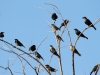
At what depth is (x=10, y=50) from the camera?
5293 mm

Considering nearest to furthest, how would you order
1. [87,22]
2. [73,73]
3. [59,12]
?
[73,73], [59,12], [87,22]

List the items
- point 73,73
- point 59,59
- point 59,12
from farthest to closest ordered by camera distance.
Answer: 1. point 59,12
2. point 59,59
3. point 73,73

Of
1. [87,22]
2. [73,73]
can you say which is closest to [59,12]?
[73,73]

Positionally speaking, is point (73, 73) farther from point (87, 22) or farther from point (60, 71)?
point (87, 22)

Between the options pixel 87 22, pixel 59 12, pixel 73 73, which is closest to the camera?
pixel 73 73

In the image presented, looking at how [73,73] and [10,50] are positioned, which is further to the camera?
[10,50]

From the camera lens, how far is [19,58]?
18.5 feet

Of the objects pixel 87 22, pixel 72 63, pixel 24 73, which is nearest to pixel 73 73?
pixel 72 63

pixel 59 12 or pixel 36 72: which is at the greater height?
pixel 59 12

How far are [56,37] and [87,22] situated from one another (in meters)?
3.13

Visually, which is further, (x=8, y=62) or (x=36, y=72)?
(x=8, y=62)

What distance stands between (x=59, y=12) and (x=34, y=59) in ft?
3.69

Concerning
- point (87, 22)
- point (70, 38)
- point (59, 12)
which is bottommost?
point (70, 38)

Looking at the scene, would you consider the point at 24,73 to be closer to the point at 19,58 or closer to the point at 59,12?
the point at 19,58
